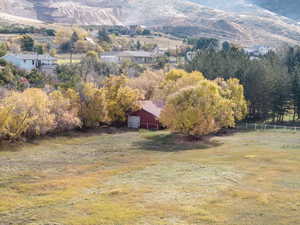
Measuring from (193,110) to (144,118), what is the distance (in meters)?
16.7

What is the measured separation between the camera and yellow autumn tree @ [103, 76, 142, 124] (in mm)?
78312

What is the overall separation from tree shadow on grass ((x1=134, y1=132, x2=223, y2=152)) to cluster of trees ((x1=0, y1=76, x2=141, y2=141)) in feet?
31.8

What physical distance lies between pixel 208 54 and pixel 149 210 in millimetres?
86086

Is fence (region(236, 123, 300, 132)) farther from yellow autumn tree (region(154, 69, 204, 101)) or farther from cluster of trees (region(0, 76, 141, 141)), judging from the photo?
cluster of trees (region(0, 76, 141, 141))

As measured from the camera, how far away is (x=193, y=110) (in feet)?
214

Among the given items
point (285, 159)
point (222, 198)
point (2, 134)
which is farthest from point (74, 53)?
point (222, 198)

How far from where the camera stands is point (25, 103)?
6159 cm

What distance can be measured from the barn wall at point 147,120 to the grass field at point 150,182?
1279 cm

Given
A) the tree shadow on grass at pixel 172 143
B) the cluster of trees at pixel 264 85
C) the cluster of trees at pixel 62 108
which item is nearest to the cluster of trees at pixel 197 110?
the tree shadow on grass at pixel 172 143

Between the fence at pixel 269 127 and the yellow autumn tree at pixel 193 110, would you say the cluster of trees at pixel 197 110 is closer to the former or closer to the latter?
the yellow autumn tree at pixel 193 110

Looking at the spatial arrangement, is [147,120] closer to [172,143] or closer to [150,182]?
[172,143]

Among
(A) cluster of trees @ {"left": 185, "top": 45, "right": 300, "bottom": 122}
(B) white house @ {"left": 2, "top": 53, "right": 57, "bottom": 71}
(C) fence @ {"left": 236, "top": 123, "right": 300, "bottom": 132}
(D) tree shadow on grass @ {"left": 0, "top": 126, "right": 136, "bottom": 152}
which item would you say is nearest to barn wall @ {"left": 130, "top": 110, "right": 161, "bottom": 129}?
(D) tree shadow on grass @ {"left": 0, "top": 126, "right": 136, "bottom": 152}

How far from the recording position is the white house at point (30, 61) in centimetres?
10475

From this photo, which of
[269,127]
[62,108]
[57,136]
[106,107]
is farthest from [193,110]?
[269,127]
